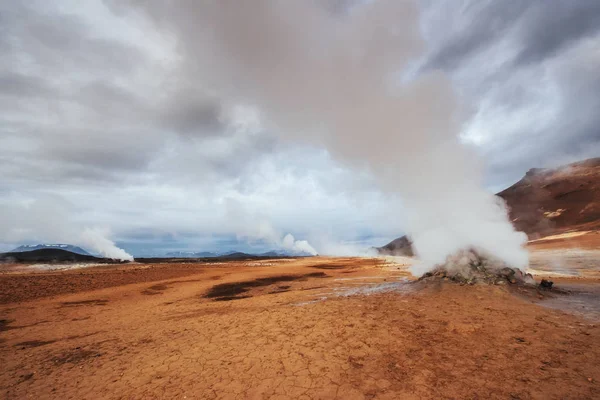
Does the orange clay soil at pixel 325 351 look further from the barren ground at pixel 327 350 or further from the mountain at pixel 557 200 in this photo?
the mountain at pixel 557 200

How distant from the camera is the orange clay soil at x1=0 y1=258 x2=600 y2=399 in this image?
5.99 meters

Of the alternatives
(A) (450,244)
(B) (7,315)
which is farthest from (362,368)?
(B) (7,315)

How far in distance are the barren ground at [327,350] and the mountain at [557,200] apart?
68.5 meters

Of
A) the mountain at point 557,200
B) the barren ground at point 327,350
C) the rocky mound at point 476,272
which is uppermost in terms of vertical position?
the mountain at point 557,200

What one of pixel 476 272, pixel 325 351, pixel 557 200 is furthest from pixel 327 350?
pixel 557 200

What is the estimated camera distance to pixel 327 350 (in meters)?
7.99

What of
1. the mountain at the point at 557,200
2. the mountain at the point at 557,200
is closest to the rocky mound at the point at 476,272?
the mountain at the point at 557,200

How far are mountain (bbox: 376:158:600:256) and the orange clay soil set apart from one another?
68.4m

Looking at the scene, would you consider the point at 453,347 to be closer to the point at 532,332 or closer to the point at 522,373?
the point at 522,373

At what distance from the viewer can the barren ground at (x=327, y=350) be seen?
600 cm

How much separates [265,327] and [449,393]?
6.88 m

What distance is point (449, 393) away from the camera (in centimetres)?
552

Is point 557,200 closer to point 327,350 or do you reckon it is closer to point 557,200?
point 557,200

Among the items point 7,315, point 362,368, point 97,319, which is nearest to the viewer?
point 362,368
